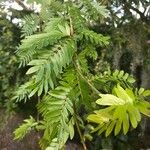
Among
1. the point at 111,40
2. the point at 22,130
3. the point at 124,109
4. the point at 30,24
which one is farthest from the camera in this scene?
the point at 111,40

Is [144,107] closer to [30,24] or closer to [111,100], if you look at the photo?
[111,100]

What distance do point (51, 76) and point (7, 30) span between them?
112 inches

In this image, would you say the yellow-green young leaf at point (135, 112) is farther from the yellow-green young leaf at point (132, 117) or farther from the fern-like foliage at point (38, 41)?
the fern-like foliage at point (38, 41)

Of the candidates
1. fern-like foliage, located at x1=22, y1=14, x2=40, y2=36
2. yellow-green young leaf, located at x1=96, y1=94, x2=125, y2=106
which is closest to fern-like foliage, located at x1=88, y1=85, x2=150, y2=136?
yellow-green young leaf, located at x1=96, y1=94, x2=125, y2=106

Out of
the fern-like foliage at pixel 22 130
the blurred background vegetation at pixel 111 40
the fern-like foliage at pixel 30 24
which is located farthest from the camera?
the blurred background vegetation at pixel 111 40

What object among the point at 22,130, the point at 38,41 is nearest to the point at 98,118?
the point at 38,41

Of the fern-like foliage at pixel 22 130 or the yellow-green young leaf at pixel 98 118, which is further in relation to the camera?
the fern-like foliage at pixel 22 130

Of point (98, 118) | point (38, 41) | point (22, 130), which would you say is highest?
point (38, 41)

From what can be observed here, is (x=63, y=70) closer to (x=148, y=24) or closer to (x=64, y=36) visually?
(x=64, y=36)

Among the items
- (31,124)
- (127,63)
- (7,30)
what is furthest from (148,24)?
(31,124)

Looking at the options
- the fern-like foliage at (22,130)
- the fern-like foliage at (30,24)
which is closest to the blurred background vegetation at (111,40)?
the fern-like foliage at (22,130)

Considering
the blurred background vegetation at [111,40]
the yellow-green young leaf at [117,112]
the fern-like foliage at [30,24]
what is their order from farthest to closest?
1. the blurred background vegetation at [111,40]
2. the fern-like foliage at [30,24]
3. the yellow-green young leaf at [117,112]

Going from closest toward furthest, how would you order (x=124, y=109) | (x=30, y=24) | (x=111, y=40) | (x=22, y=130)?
(x=124, y=109)
(x=30, y=24)
(x=22, y=130)
(x=111, y=40)

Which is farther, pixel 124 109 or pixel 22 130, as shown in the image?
pixel 22 130
